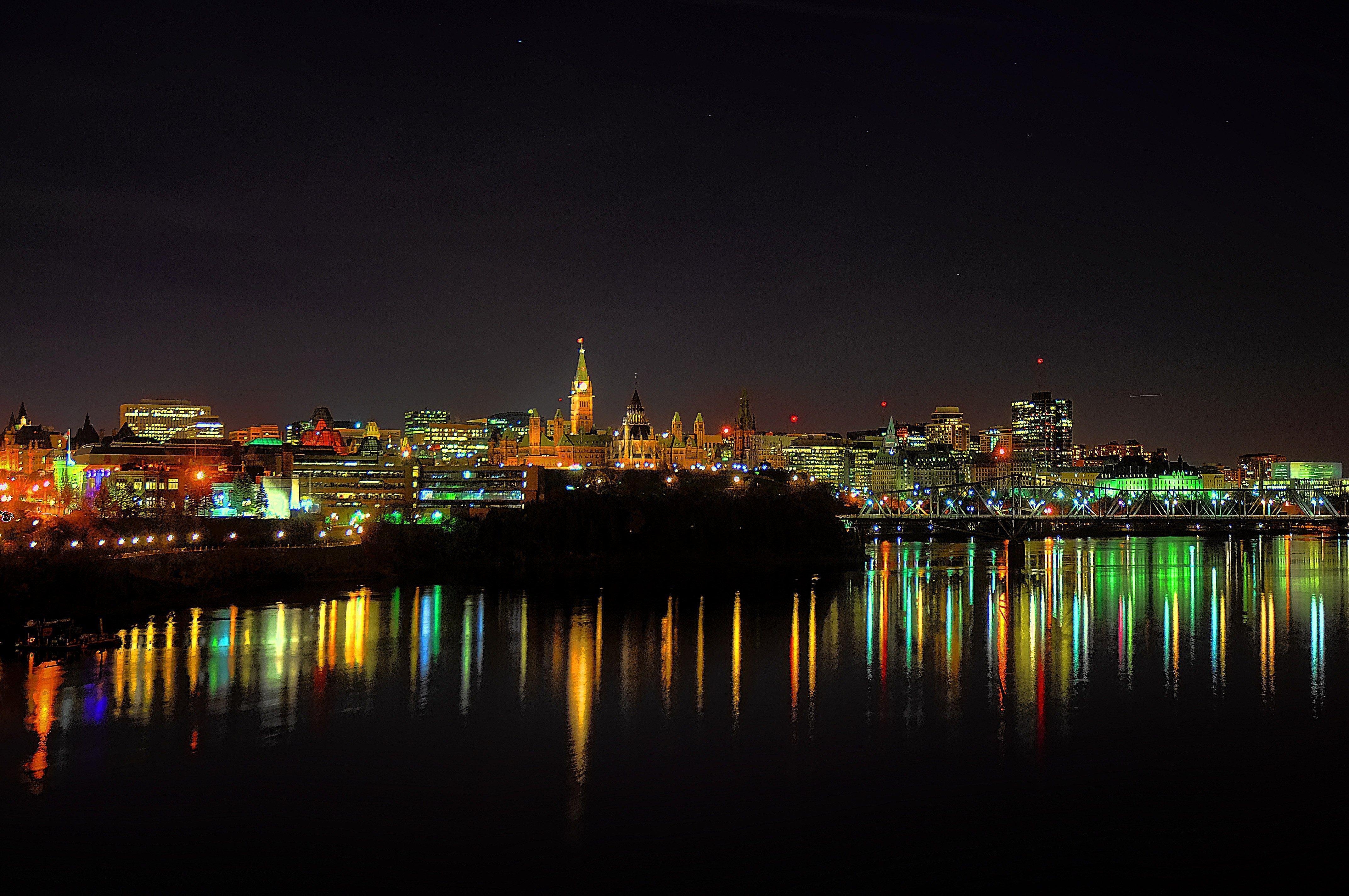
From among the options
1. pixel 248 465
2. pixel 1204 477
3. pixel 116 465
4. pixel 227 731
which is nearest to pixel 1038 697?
pixel 227 731

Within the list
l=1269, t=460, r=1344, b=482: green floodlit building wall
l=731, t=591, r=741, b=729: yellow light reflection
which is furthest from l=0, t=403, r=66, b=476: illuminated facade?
l=1269, t=460, r=1344, b=482: green floodlit building wall

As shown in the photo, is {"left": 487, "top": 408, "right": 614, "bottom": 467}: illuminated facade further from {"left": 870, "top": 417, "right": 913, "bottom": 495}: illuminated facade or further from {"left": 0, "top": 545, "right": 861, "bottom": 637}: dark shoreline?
{"left": 0, "top": 545, "right": 861, "bottom": 637}: dark shoreline

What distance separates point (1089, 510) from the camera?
9788 centimetres

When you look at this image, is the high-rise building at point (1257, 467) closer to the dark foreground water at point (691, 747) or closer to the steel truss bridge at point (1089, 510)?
the steel truss bridge at point (1089, 510)

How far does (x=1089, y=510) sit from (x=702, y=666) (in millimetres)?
80302

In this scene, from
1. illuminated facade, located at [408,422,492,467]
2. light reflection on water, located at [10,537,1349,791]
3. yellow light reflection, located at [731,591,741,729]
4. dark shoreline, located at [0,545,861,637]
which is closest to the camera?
light reflection on water, located at [10,537,1349,791]

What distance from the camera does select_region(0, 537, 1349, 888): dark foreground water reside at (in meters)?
15.2

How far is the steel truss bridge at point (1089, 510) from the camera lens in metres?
64.6

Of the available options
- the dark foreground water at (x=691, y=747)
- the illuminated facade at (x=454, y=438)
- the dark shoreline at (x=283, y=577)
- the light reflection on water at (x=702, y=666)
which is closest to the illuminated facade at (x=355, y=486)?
the dark shoreline at (x=283, y=577)

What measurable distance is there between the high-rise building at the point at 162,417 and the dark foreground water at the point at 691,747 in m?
132

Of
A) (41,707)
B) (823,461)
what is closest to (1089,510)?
(823,461)

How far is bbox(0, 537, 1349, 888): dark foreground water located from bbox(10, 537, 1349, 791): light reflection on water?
14cm

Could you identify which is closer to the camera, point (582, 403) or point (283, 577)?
point (283, 577)

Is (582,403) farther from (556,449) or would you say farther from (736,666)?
(736,666)
